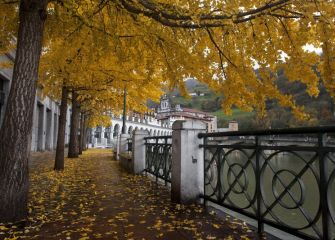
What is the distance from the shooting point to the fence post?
12094 mm

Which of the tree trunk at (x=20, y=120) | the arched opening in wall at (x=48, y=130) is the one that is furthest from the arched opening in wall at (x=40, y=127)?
the tree trunk at (x=20, y=120)

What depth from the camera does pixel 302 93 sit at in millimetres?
86000

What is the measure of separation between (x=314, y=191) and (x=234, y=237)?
32.7 ft

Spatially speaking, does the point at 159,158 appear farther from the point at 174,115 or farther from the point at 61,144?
the point at 174,115

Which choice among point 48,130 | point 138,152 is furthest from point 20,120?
point 48,130

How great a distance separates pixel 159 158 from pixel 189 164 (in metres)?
3.20

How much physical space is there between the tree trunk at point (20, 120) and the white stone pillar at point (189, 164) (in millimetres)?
2881

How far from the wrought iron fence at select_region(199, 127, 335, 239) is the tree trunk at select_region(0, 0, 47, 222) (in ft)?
11.0

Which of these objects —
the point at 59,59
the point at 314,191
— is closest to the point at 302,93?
the point at 314,191

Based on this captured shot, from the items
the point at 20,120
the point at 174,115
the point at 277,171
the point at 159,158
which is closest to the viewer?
the point at 277,171

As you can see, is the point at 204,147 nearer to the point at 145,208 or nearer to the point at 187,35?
the point at 145,208

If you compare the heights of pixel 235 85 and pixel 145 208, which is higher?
pixel 235 85

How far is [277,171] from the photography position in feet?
14.0

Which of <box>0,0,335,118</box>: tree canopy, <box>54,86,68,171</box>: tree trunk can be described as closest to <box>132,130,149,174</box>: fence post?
<box>54,86,68,171</box>: tree trunk
